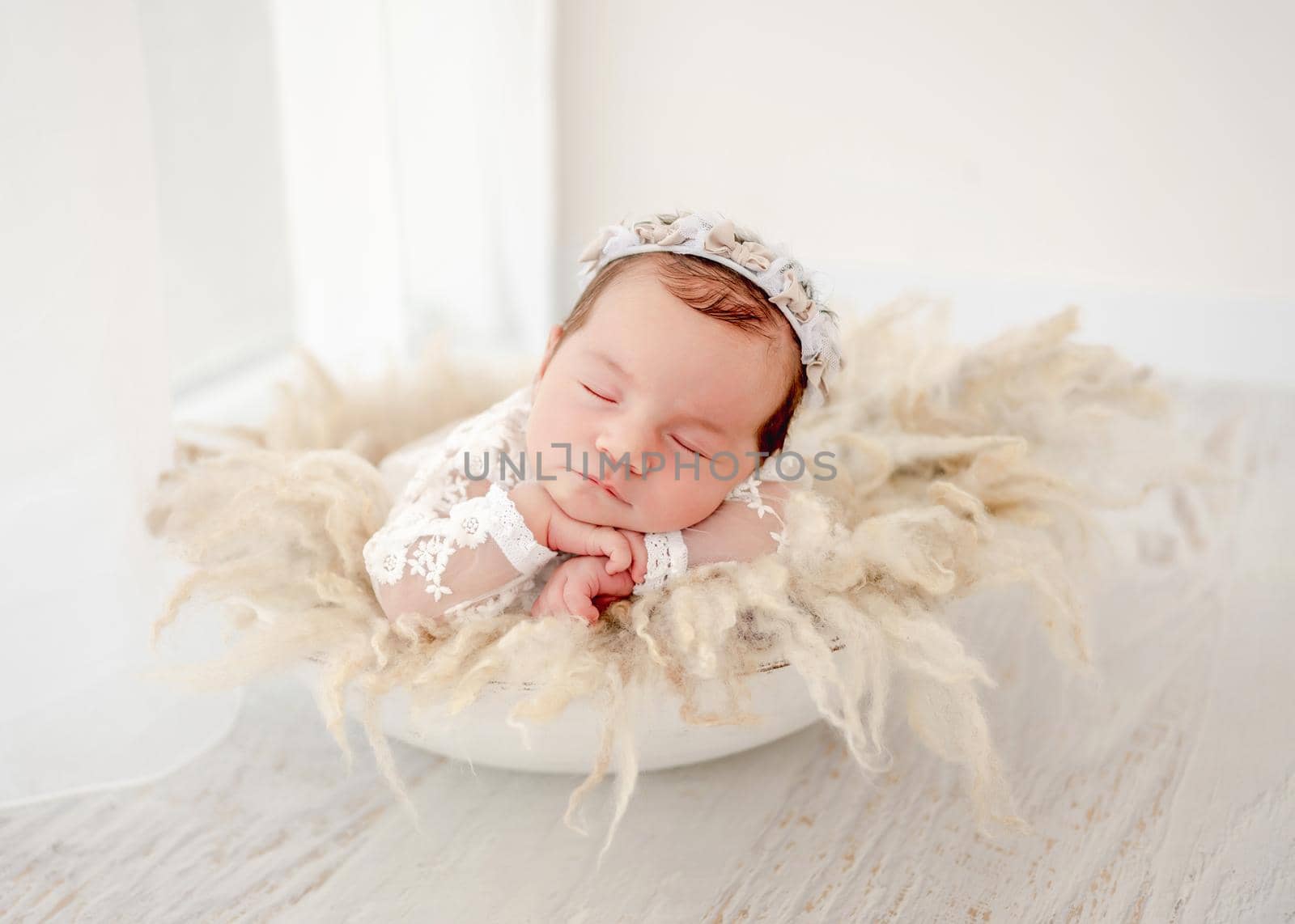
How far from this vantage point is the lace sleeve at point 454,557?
87cm

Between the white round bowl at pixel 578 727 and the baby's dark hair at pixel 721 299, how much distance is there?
224 mm

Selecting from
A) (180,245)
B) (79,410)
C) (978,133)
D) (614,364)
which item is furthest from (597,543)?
(978,133)

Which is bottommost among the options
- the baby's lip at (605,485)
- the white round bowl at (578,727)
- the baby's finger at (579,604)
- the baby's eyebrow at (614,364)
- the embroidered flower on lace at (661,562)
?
the white round bowl at (578,727)

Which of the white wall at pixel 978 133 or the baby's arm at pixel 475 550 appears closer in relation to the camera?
the baby's arm at pixel 475 550

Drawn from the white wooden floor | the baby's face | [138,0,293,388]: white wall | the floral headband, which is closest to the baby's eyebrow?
the baby's face

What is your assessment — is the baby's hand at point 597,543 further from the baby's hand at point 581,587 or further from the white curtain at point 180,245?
the white curtain at point 180,245

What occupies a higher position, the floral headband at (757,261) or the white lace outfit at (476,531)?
the floral headband at (757,261)

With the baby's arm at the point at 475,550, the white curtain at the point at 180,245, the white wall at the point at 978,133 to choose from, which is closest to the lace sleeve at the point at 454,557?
the baby's arm at the point at 475,550

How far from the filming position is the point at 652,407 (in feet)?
2.85

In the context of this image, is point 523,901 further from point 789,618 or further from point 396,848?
point 789,618

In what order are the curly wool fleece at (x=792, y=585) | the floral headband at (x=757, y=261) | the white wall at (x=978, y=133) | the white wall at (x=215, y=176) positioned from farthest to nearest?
the white wall at (x=978, y=133)
the white wall at (x=215, y=176)
the floral headband at (x=757, y=261)
the curly wool fleece at (x=792, y=585)

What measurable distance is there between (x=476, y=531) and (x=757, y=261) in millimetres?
322

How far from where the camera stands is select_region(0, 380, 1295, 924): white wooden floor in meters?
0.82

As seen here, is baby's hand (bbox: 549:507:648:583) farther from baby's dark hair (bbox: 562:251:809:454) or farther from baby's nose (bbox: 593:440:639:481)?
baby's dark hair (bbox: 562:251:809:454)
